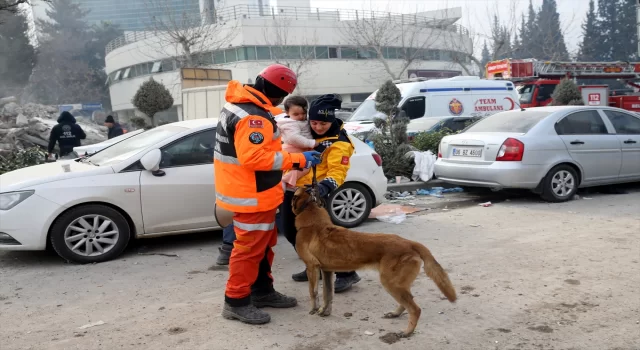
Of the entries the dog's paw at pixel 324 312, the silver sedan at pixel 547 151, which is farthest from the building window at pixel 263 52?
the dog's paw at pixel 324 312

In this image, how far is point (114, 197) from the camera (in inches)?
208

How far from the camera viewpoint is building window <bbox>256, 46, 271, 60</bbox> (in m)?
37.5

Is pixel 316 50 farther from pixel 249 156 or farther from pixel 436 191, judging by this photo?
pixel 249 156

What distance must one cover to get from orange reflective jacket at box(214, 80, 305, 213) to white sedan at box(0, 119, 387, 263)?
220cm

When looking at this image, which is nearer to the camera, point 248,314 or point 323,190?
point 248,314

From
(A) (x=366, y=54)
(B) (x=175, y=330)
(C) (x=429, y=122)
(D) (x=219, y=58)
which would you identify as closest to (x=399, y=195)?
(C) (x=429, y=122)

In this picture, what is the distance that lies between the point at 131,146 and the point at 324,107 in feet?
10.3

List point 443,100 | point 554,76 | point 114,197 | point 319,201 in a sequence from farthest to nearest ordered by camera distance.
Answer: point 554,76 → point 443,100 → point 114,197 → point 319,201

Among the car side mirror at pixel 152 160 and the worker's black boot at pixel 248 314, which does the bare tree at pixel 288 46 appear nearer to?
the car side mirror at pixel 152 160

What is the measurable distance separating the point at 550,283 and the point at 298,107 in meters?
2.55

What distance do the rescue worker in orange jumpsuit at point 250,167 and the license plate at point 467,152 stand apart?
503 centimetres

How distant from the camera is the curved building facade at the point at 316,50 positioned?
3700 cm

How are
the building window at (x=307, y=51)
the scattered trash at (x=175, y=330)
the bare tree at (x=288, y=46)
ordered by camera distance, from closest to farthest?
the scattered trash at (x=175, y=330), the bare tree at (x=288, y=46), the building window at (x=307, y=51)

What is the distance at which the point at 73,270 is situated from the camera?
5.04 meters
